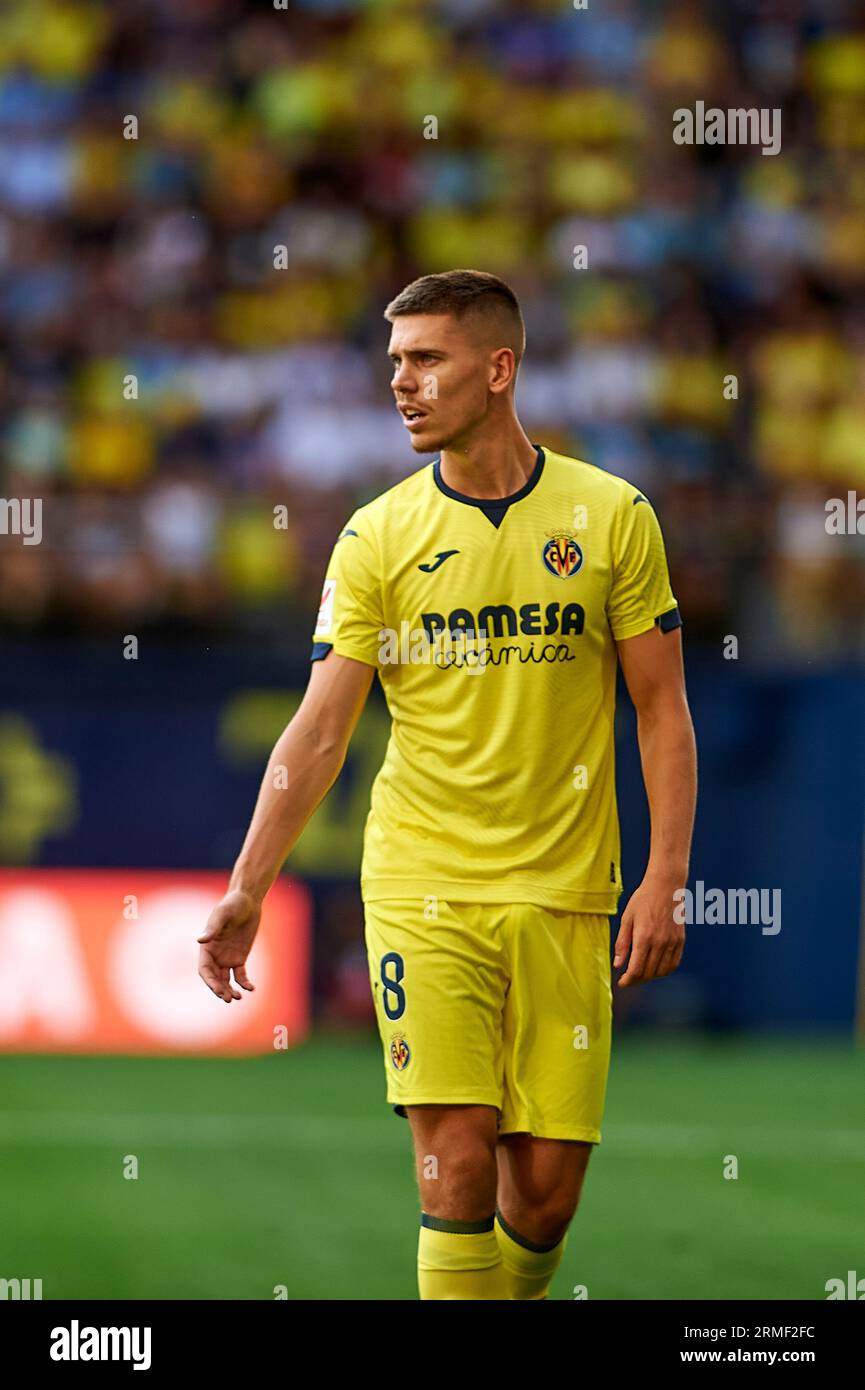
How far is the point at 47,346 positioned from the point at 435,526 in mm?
9335

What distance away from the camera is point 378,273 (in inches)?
556

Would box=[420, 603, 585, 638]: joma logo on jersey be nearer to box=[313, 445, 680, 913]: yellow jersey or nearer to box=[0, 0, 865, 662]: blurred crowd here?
box=[313, 445, 680, 913]: yellow jersey

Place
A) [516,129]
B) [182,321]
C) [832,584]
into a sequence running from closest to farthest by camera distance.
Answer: [832,584] < [182,321] < [516,129]

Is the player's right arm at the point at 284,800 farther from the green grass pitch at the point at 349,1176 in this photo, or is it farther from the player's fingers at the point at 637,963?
the green grass pitch at the point at 349,1176

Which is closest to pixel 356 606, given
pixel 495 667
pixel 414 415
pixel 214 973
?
pixel 495 667

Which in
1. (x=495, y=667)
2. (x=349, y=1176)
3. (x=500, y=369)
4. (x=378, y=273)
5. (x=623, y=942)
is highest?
(x=378, y=273)

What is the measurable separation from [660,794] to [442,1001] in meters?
0.65

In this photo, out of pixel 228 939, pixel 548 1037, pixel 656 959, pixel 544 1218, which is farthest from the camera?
pixel 544 1218

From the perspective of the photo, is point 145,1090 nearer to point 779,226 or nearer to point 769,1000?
point 769,1000

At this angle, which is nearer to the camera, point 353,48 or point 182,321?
point 182,321

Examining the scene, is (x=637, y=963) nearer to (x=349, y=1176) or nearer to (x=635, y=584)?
(x=635, y=584)

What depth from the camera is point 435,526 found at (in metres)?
4.83
